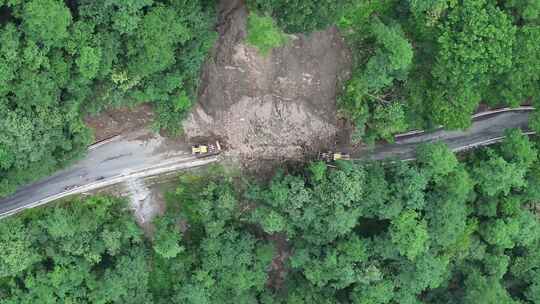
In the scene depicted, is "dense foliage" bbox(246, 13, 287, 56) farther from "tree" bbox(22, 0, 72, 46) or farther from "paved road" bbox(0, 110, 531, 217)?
"paved road" bbox(0, 110, 531, 217)

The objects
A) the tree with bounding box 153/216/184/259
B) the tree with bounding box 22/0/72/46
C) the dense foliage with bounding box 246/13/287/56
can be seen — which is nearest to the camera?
the tree with bounding box 22/0/72/46

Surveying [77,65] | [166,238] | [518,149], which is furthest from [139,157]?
[518,149]

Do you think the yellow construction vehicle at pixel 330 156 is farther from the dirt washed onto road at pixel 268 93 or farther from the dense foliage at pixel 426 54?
the dense foliage at pixel 426 54

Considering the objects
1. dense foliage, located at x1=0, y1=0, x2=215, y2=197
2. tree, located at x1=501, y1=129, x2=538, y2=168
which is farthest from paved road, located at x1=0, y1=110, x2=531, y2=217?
dense foliage, located at x1=0, y1=0, x2=215, y2=197

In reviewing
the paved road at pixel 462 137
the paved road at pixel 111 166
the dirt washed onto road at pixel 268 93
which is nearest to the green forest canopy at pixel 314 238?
the paved road at pixel 111 166

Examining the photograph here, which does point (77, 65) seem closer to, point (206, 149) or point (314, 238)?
point (206, 149)
